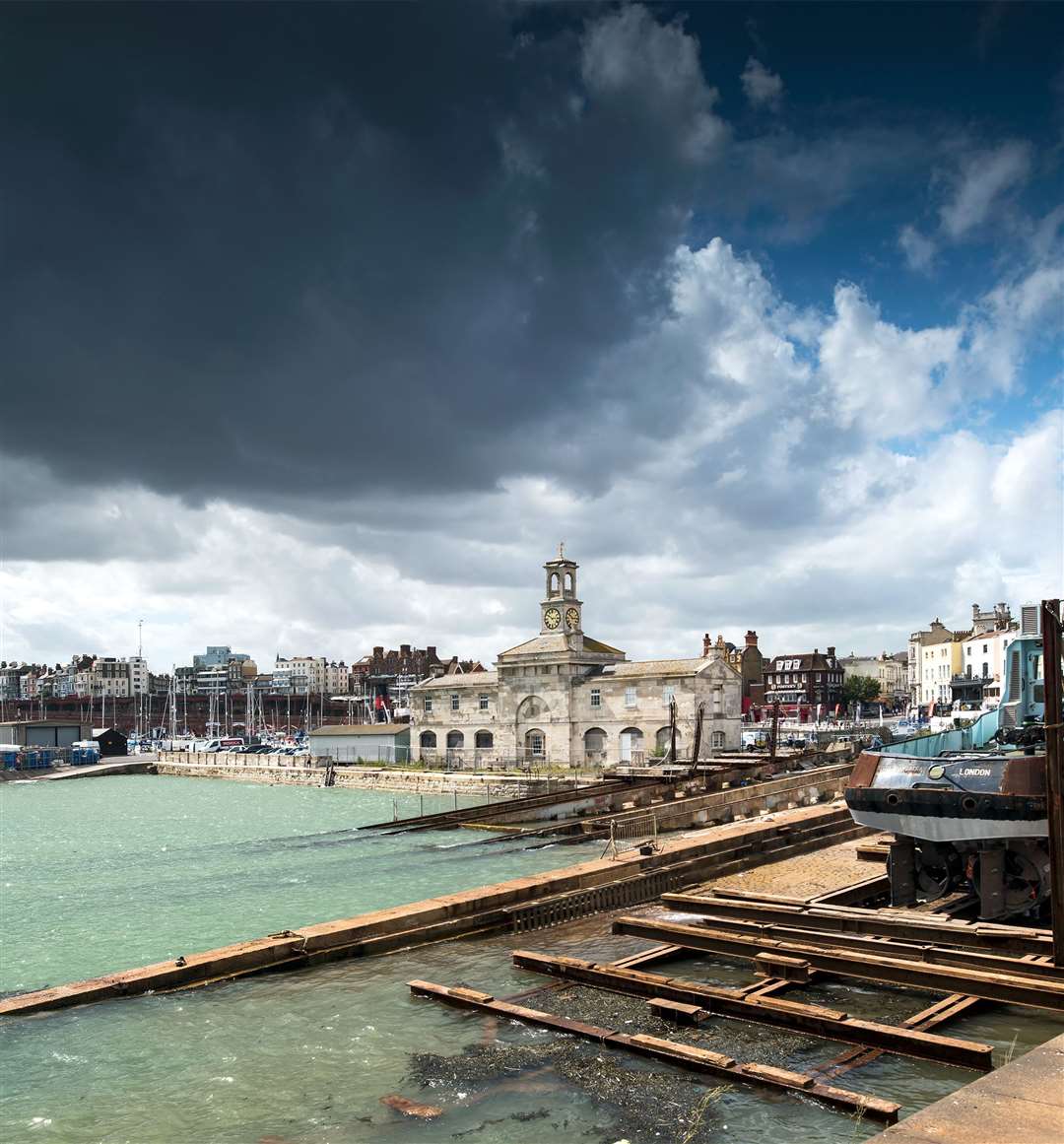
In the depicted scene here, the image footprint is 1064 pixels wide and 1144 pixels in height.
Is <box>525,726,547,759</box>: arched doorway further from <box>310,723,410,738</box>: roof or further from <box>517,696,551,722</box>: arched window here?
<box>310,723,410,738</box>: roof

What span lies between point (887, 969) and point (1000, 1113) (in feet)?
27.7

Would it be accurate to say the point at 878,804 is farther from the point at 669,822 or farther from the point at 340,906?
the point at 669,822

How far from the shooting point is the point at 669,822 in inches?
1594

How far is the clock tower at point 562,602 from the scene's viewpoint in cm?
7256

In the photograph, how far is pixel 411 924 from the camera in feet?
64.1

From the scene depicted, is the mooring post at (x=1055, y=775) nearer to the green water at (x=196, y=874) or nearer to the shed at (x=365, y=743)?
the green water at (x=196, y=874)

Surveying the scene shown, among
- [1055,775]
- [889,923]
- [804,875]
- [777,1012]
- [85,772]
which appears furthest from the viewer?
[85,772]

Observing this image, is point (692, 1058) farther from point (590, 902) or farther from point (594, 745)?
point (594, 745)

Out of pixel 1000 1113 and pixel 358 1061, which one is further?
pixel 358 1061

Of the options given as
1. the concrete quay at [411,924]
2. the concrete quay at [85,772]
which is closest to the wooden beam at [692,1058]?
the concrete quay at [411,924]

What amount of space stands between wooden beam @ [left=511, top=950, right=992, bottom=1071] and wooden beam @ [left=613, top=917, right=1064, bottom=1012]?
2.82 feet

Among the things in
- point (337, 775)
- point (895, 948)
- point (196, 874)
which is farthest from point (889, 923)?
point (337, 775)

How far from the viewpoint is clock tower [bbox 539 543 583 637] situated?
2857 inches

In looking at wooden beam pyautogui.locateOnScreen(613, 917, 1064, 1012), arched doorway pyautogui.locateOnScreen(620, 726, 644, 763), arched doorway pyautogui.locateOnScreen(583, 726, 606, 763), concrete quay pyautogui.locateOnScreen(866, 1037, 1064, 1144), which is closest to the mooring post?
wooden beam pyautogui.locateOnScreen(613, 917, 1064, 1012)
